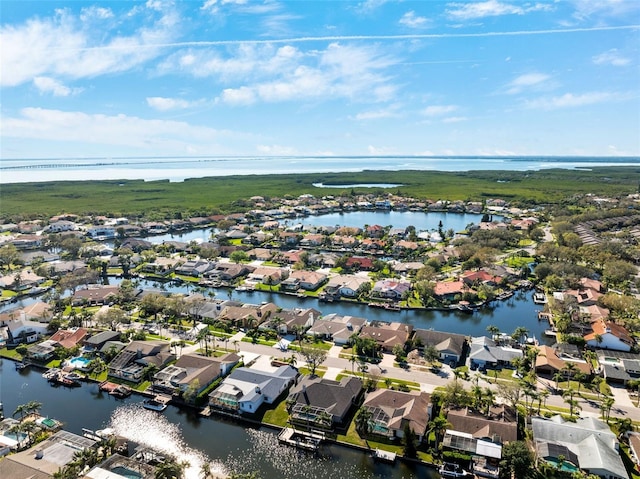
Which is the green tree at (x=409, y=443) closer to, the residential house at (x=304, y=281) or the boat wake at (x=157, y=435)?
the boat wake at (x=157, y=435)

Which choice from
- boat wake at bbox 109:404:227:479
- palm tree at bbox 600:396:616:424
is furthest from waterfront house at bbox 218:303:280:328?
palm tree at bbox 600:396:616:424

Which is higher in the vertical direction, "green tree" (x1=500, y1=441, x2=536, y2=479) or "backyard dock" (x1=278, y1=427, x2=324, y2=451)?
"green tree" (x1=500, y1=441, x2=536, y2=479)

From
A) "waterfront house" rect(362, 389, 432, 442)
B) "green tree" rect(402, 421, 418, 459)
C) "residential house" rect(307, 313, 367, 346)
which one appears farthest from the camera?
"residential house" rect(307, 313, 367, 346)

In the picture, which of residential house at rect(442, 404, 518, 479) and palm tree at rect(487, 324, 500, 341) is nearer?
residential house at rect(442, 404, 518, 479)

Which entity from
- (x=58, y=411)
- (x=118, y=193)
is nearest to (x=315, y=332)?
(x=58, y=411)

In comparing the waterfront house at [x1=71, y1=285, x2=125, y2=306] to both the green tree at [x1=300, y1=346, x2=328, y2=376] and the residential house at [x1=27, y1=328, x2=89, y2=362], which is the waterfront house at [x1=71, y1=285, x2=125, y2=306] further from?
the green tree at [x1=300, y1=346, x2=328, y2=376]

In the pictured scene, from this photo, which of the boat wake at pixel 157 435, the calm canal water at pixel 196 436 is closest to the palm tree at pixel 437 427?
the calm canal water at pixel 196 436

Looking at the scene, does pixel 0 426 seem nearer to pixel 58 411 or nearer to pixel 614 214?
pixel 58 411
